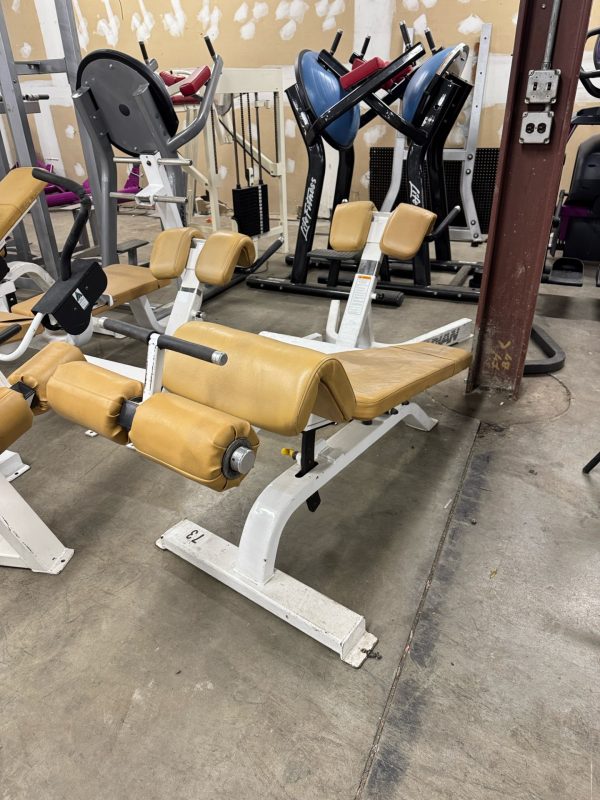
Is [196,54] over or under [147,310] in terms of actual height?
over

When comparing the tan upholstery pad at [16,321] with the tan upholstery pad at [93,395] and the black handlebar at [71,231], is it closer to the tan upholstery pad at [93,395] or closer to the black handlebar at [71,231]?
the black handlebar at [71,231]

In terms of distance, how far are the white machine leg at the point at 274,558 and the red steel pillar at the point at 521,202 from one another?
103 centimetres

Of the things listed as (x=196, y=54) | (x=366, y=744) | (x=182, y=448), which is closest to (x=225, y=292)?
(x=182, y=448)

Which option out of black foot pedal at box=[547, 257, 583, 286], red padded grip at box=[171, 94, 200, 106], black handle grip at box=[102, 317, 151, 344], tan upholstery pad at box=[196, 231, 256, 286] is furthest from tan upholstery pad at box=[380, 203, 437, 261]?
red padded grip at box=[171, 94, 200, 106]

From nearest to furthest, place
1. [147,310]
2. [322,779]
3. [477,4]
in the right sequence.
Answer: [322,779] → [147,310] → [477,4]

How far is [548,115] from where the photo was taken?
187 centimetres

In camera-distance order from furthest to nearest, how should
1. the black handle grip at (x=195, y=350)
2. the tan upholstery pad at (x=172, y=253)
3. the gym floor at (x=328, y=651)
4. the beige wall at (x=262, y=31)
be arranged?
the beige wall at (x=262, y=31) → the tan upholstery pad at (x=172, y=253) → the gym floor at (x=328, y=651) → the black handle grip at (x=195, y=350)

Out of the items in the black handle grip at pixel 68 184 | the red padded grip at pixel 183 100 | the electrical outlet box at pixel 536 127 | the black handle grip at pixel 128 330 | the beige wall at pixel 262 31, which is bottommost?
→ the black handle grip at pixel 128 330

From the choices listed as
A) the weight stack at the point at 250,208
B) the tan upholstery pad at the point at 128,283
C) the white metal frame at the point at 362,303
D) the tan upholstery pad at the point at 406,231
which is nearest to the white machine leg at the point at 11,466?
the tan upholstery pad at the point at 128,283

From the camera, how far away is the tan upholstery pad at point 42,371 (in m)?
1.38

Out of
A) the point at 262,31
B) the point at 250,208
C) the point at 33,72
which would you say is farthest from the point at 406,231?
the point at 262,31

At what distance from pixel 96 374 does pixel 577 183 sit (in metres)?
3.78

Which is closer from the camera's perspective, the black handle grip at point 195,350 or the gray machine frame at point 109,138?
the black handle grip at point 195,350

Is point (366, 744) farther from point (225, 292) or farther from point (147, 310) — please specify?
point (225, 292)
